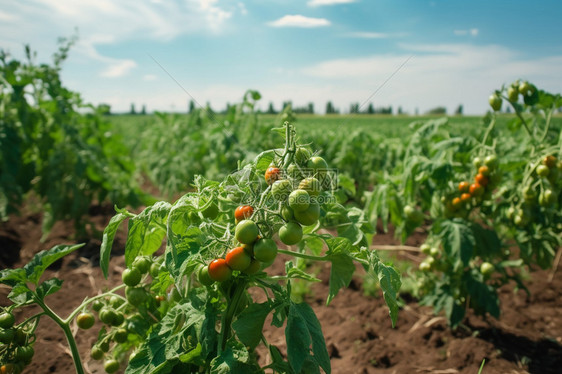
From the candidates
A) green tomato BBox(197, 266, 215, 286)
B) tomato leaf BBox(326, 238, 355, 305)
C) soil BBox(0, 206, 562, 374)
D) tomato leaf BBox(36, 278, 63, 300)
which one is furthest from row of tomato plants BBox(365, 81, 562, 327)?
tomato leaf BBox(36, 278, 63, 300)

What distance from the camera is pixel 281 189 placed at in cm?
121

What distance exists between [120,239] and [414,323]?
3.90 metres

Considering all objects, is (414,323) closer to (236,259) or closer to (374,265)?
(374,265)

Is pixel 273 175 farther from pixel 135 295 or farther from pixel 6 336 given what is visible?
pixel 6 336

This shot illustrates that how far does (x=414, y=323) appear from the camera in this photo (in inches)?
129

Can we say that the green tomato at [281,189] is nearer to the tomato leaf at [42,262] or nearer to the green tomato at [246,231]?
the green tomato at [246,231]

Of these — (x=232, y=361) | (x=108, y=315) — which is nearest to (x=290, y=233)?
(x=232, y=361)

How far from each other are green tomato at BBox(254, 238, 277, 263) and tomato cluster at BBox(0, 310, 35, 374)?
107 cm

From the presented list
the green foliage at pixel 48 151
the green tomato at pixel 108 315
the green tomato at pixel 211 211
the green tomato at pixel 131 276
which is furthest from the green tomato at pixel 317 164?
the green foliage at pixel 48 151

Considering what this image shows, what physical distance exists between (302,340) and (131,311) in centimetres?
107

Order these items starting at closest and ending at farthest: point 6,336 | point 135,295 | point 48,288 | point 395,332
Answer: point 6,336
point 48,288
point 135,295
point 395,332

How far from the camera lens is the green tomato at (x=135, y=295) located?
1.62m

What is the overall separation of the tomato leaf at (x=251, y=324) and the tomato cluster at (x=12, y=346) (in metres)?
0.94

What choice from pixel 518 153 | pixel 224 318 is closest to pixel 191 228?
pixel 224 318
